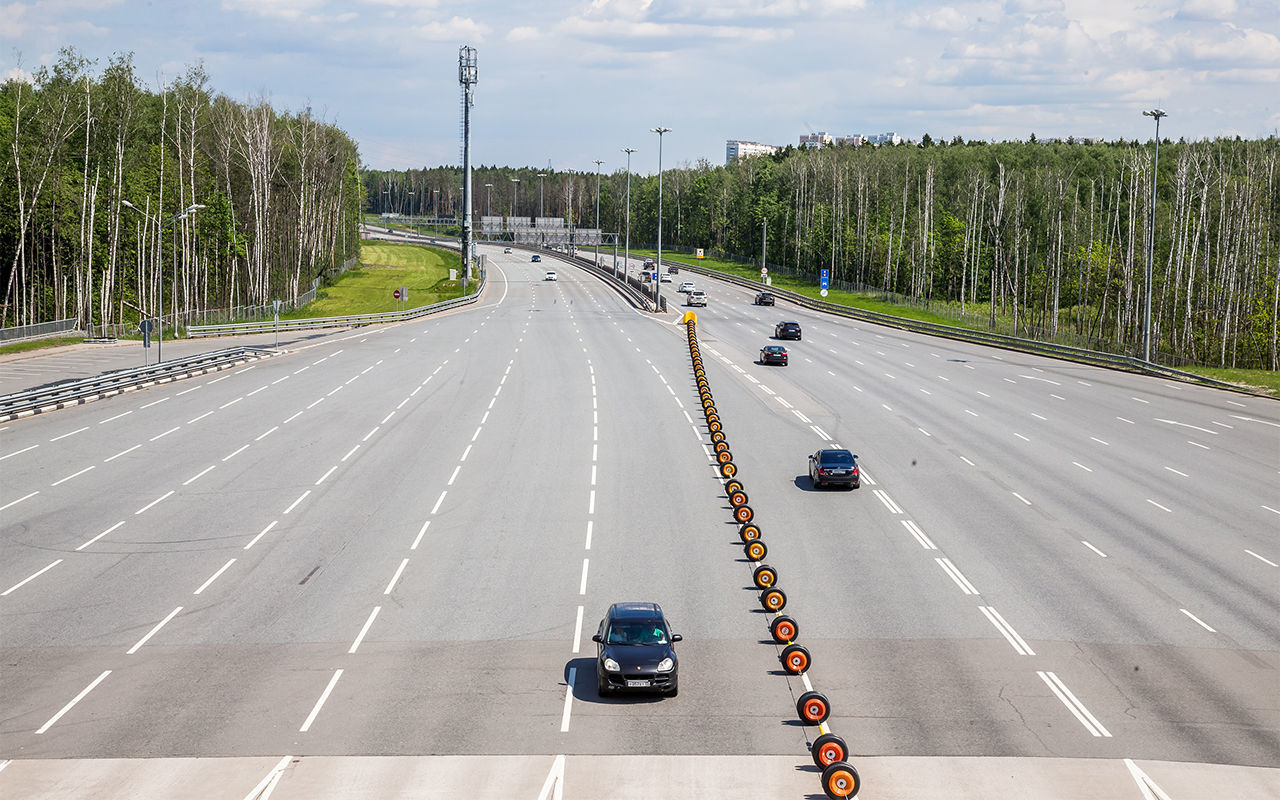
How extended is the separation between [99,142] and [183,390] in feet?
133

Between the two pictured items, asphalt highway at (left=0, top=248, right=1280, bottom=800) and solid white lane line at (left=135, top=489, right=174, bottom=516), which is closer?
asphalt highway at (left=0, top=248, right=1280, bottom=800)

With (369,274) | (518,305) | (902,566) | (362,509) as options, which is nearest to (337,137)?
(369,274)

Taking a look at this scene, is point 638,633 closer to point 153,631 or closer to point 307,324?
point 153,631

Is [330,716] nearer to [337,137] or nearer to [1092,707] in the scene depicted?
[1092,707]

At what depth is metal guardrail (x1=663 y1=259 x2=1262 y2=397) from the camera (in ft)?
200

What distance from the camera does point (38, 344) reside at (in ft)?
225

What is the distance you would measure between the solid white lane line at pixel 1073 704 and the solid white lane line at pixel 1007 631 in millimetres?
1167

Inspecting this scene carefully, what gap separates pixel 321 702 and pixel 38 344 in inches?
2314

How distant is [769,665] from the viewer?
22094 mm

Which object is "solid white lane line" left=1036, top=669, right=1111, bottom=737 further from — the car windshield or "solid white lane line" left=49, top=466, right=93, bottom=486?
"solid white lane line" left=49, top=466, right=93, bottom=486

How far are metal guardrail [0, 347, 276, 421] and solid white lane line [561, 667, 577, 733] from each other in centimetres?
3382

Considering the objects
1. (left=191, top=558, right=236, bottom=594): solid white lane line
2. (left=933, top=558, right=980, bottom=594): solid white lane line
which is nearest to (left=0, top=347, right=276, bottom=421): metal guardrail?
(left=191, top=558, right=236, bottom=594): solid white lane line

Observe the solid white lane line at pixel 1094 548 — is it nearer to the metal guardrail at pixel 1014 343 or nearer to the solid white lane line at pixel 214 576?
the solid white lane line at pixel 214 576

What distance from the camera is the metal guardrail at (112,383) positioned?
46772mm
